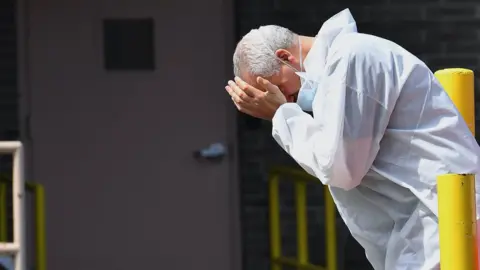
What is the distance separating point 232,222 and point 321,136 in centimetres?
370

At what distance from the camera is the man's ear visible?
A: 363cm

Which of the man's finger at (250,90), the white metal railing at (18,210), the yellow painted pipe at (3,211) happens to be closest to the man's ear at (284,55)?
the man's finger at (250,90)

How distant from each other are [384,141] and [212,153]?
3.55m

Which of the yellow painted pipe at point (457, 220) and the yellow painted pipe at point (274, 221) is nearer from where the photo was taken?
the yellow painted pipe at point (457, 220)

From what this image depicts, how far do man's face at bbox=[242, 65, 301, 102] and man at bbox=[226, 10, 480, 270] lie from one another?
0.06 meters

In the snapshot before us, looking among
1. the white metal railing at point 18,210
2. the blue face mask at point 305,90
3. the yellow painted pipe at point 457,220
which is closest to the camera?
the yellow painted pipe at point 457,220

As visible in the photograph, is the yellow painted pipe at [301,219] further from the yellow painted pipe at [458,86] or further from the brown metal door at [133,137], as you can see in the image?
the yellow painted pipe at [458,86]

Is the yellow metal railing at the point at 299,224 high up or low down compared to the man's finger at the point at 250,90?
down

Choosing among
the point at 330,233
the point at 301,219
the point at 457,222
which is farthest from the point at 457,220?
the point at 301,219

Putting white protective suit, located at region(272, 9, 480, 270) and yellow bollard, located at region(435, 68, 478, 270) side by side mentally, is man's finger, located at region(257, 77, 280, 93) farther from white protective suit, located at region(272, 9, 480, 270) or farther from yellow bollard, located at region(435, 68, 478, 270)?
yellow bollard, located at region(435, 68, 478, 270)

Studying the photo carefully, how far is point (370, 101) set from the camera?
3.28 m

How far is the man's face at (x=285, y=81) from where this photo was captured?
3.63 m

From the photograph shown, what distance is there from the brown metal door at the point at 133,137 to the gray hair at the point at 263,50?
3.18 metres

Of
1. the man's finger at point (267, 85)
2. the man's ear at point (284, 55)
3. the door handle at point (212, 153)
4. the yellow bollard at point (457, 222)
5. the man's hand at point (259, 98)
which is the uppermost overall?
the man's ear at point (284, 55)
